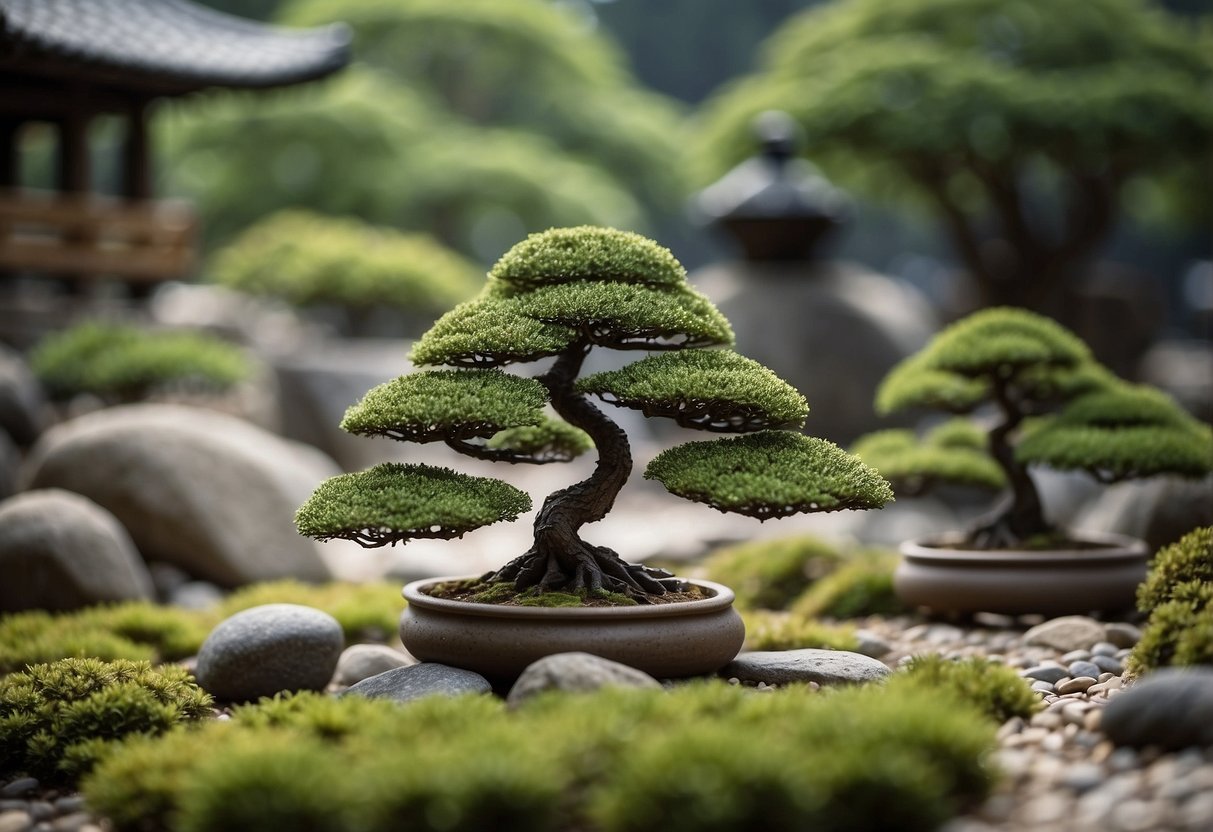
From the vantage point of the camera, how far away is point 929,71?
14.1 m

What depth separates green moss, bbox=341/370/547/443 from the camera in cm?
407

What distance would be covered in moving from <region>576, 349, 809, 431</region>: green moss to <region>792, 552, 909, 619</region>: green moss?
2.18m

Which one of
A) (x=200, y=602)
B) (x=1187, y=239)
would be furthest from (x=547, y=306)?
(x=1187, y=239)

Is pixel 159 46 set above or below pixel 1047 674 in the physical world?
above

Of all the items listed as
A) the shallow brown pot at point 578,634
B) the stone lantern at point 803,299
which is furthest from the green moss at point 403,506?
the stone lantern at point 803,299

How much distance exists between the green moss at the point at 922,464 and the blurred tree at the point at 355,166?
1354 centimetres

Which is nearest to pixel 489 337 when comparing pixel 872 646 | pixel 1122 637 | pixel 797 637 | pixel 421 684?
pixel 421 684

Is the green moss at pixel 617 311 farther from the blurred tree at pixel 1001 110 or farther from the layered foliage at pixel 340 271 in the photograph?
the blurred tree at pixel 1001 110

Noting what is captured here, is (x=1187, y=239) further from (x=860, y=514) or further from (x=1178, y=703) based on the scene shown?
(x=1178, y=703)

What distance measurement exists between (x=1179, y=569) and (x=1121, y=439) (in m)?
1.19

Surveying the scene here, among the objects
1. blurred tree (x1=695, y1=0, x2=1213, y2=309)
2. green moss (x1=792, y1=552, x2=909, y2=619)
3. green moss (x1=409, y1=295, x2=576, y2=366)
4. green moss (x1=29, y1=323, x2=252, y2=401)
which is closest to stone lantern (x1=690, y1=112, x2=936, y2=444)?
blurred tree (x1=695, y1=0, x2=1213, y2=309)

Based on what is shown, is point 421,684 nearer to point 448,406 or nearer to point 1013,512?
point 448,406

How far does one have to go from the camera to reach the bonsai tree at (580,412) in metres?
4.07

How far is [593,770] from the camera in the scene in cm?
307
